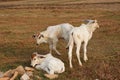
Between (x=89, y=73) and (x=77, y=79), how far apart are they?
75 centimetres

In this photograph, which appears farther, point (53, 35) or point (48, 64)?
point (53, 35)

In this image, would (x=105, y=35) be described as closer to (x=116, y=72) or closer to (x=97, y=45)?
(x=97, y=45)

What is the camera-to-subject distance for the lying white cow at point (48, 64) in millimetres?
13995

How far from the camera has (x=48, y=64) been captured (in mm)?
14070

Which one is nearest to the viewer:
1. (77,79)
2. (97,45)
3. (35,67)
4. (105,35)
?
(77,79)

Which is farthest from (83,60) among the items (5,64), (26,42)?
(26,42)

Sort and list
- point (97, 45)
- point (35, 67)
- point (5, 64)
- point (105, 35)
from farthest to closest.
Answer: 1. point (105, 35)
2. point (97, 45)
3. point (5, 64)
4. point (35, 67)

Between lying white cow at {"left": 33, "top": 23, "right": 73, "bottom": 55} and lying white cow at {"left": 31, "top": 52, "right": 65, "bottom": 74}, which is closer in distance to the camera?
lying white cow at {"left": 31, "top": 52, "right": 65, "bottom": 74}

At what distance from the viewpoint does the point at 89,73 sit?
14.1m

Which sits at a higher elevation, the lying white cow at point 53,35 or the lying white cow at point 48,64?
the lying white cow at point 53,35

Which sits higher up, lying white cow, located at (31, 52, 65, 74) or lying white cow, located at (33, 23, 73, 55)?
lying white cow, located at (33, 23, 73, 55)

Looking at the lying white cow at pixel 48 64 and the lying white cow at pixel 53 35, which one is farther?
the lying white cow at pixel 53 35

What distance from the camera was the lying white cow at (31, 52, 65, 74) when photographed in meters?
14.0

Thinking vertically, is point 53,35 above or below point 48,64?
above
